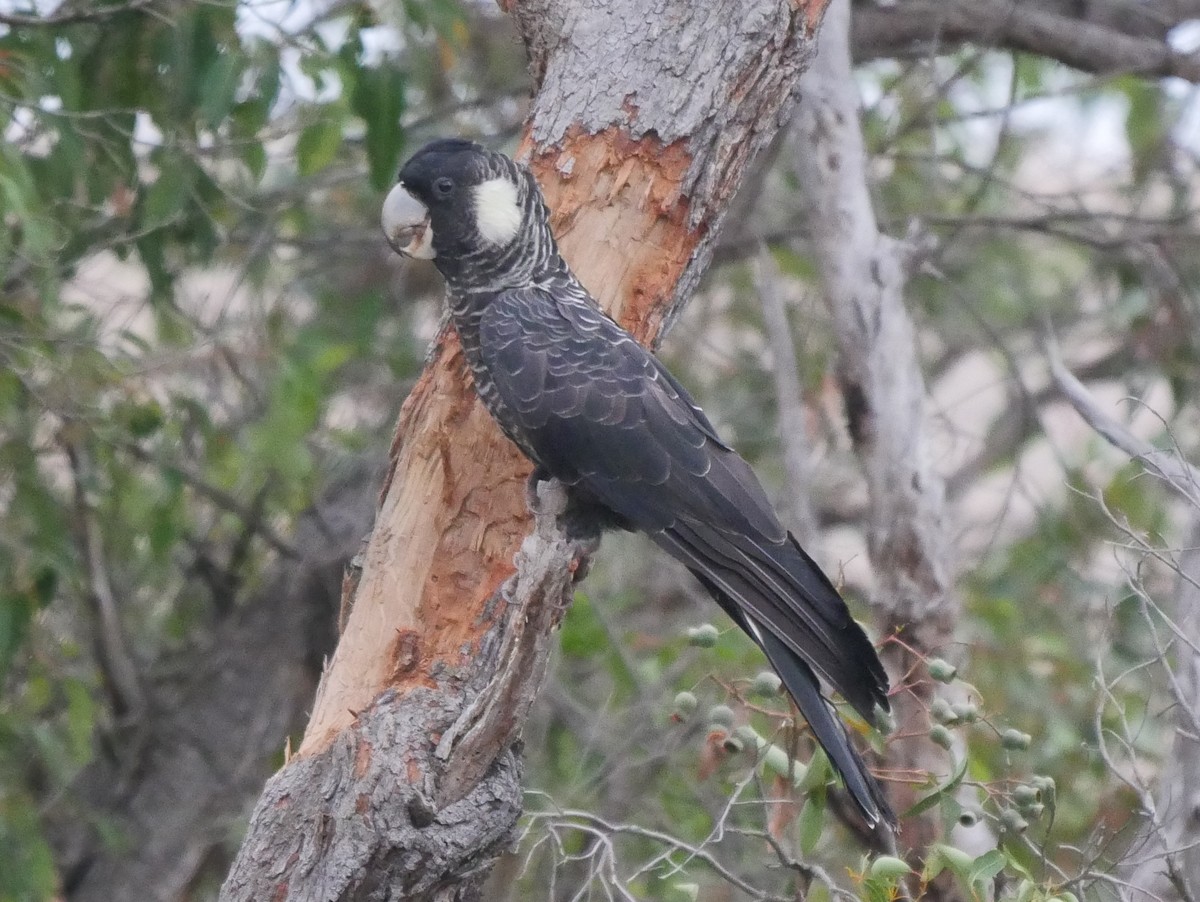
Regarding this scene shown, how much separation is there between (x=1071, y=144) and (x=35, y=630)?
15.9 ft

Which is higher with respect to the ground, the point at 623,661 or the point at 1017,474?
the point at 1017,474

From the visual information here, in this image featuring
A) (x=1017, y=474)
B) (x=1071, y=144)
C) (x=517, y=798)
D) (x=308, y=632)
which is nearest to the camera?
(x=517, y=798)

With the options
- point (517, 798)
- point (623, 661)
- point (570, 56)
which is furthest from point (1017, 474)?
point (517, 798)

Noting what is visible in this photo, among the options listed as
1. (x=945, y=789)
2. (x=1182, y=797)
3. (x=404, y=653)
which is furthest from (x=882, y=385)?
(x=404, y=653)

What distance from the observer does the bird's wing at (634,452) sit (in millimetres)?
2881

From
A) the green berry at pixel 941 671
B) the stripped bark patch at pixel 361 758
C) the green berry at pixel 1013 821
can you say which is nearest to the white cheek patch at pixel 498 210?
the stripped bark patch at pixel 361 758

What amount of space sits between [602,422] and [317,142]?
1.38 meters

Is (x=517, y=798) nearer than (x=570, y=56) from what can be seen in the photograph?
Yes

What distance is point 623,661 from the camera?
4.48m

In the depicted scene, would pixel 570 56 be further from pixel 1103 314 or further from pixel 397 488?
pixel 1103 314

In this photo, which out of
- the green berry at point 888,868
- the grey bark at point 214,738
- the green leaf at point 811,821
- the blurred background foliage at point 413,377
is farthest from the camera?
the grey bark at point 214,738

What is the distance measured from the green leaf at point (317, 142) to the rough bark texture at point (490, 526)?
0.73 meters

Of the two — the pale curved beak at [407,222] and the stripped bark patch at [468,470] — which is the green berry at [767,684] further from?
the pale curved beak at [407,222]

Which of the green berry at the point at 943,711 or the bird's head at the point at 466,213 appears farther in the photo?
the bird's head at the point at 466,213
